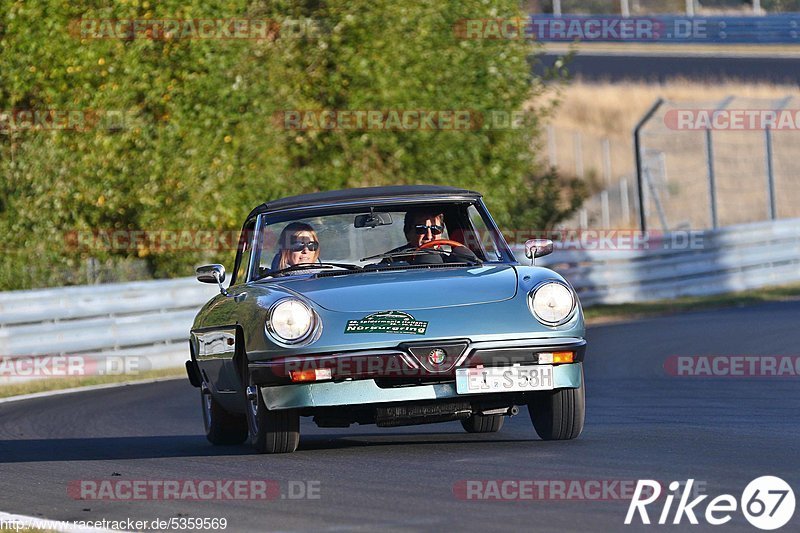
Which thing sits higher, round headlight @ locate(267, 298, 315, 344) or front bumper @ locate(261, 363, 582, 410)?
round headlight @ locate(267, 298, 315, 344)

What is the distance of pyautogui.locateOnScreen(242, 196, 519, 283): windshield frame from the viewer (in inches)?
356

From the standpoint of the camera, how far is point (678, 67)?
156 ft

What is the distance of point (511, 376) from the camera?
786cm

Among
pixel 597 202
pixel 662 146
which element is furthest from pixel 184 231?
pixel 662 146

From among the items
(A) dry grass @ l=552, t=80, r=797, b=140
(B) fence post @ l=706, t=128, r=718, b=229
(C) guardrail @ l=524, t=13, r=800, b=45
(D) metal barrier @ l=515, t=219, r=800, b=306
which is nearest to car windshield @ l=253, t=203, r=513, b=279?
(D) metal barrier @ l=515, t=219, r=800, b=306

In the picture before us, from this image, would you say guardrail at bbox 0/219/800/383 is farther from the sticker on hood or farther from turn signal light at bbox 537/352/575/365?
turn signal light at bbox 537/352/575/365

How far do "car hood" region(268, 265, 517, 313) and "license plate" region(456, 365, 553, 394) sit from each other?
365mm

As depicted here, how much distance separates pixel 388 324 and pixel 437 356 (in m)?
0.29

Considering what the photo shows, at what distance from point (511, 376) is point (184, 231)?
1358cm

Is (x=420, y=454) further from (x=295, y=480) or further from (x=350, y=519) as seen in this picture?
(x=350, y=519)

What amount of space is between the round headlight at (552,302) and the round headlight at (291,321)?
1.13 m

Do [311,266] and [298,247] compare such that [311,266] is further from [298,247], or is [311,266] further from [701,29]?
[701,29]

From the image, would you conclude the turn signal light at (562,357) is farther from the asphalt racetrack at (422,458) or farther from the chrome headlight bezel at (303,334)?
the chrome headlight bezel at (303,334)

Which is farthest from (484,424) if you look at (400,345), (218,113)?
(218,113)
